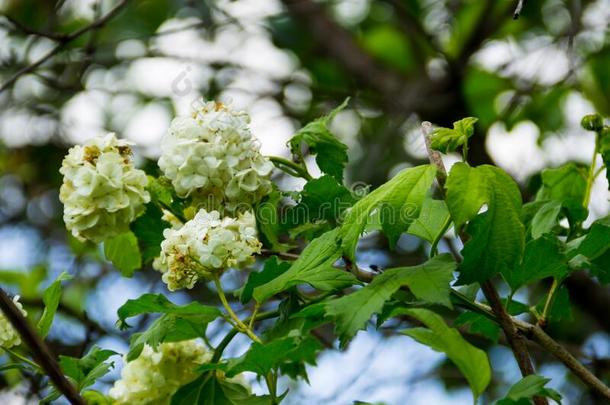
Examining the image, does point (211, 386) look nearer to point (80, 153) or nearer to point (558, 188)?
point (80, 153)

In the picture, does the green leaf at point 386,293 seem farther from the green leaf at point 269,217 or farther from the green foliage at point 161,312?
the green leaf at point 269,217

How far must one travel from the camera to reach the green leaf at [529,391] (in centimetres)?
119

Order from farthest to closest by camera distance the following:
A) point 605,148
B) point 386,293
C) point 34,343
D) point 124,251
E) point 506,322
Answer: point 124,251
point 605,148
point 506,322
point 386,293
point 34,343

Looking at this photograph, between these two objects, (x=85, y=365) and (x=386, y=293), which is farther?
(x=85, y=365)

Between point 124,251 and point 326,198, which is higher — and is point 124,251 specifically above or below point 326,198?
below

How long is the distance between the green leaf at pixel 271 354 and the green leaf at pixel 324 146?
0.42 m

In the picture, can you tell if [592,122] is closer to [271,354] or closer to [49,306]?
[271,354]

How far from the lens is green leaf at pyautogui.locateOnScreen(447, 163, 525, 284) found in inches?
52.9

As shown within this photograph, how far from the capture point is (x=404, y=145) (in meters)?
3.62

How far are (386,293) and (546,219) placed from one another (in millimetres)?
512

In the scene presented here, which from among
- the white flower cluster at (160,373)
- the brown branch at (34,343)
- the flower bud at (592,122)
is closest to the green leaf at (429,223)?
the flower bud at (592,122)

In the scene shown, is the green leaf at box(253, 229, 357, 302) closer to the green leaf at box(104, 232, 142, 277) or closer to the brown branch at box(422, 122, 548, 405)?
the brown branch at box(422, 122, 548, 405)

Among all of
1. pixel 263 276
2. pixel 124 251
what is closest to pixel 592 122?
pixel 263 276

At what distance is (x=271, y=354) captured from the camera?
4.44 ft
